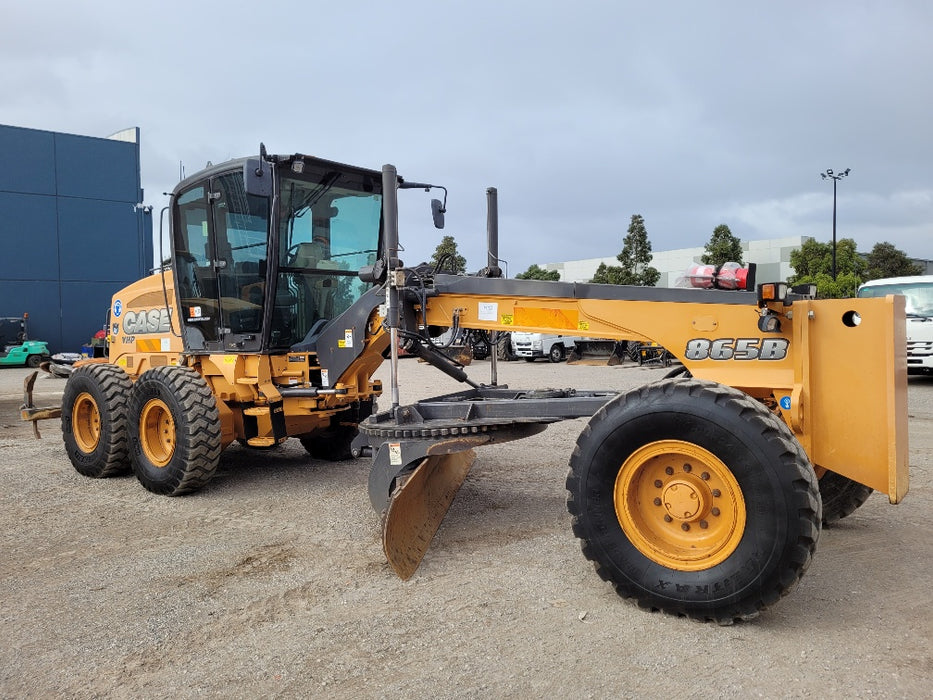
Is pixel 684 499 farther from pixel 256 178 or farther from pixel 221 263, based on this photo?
pixel 221 263

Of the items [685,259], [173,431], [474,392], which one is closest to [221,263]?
[173,431]

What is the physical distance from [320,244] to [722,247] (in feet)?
98.6

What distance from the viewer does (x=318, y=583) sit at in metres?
4.21

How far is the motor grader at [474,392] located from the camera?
353 cm

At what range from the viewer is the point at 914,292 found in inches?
581

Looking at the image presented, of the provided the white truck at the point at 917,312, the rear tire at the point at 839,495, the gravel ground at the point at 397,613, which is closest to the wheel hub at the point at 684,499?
the gravel ground at the point at 397,613

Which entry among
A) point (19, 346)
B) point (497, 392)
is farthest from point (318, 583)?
point (19, 346)

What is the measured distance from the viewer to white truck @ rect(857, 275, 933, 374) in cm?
1438

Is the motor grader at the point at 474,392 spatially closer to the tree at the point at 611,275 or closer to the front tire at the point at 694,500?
the front tire at the point at 694,500

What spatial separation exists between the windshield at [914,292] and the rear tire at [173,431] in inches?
508

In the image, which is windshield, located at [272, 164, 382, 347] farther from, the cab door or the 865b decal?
the 865b decal

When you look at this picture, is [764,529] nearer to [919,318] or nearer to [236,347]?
[236,347]

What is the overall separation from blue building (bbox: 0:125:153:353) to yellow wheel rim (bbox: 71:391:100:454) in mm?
21886

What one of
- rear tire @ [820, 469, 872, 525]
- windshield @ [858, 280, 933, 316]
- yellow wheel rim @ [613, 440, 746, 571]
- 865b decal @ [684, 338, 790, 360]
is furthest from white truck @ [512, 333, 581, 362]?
yellow wheel rim @ [613, 440, 746, 571]
